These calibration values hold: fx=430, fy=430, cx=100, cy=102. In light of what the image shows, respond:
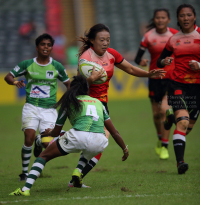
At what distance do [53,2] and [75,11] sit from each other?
5.66 feet

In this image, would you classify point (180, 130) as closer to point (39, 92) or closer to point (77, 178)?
point (77, 178)

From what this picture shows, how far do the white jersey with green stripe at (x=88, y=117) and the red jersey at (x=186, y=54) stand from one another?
2.16 m

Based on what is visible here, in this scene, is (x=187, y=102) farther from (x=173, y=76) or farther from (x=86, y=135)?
(x=86, y=135)

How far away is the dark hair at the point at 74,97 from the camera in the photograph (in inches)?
207

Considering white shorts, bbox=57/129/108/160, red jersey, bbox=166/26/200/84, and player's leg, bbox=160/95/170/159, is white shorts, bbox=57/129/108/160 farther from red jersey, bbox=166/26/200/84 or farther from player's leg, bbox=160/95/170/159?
player's leg, bbox=160/95/170/159

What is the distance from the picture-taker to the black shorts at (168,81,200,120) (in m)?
6.95

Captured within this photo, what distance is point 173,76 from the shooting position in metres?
7.16

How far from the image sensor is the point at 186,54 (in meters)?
7.04

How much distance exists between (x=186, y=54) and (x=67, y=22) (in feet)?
→ 75.6

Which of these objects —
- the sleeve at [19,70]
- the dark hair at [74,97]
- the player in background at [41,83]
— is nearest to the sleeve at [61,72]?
the player in background at [41,83]

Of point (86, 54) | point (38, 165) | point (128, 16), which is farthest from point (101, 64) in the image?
point (128, 16)

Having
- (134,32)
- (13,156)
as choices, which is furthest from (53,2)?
(13,156)

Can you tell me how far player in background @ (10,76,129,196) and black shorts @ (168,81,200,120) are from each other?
1889 millimetres

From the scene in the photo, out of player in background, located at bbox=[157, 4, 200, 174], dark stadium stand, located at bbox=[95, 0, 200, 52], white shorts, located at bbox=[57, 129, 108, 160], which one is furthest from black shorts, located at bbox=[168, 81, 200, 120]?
dark stadium stand, located at bbox=[95, 0, 200, 52]
